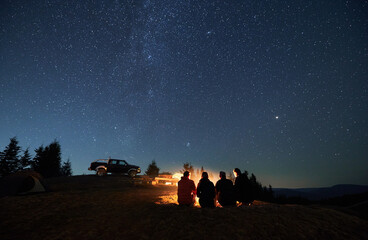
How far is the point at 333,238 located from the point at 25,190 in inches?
611

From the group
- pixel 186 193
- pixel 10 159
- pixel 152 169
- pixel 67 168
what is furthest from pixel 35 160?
pixel 186 193

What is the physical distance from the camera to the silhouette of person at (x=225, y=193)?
6.55 metres

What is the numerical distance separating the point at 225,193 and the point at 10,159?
174 feet

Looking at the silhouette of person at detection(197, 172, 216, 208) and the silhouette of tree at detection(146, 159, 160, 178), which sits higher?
the silhouette of tree at detection(146, 159, 160, 178)

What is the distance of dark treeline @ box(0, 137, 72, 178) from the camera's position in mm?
37062

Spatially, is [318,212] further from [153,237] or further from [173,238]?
[153,237]

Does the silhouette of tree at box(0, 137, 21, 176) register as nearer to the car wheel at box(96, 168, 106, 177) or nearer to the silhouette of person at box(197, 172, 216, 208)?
the car wheel at box(96, 168, 106, 177)

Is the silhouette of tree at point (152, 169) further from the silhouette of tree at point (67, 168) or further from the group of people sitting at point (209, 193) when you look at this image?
the group of people sitting at point (209, 193)

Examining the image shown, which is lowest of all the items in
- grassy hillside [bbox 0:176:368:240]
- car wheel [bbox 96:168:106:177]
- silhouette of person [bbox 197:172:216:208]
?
grassy hillside [bbox 0:176:368:240]

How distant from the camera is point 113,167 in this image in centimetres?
1995

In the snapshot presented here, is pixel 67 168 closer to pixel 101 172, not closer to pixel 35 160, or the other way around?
pixel 35 160

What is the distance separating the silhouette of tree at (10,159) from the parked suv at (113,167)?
34.2m

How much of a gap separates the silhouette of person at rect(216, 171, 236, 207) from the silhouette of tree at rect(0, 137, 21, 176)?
169 ft

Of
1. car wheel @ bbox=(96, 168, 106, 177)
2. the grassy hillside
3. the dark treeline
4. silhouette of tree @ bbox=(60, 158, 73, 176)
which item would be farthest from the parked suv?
silhouette of tree @ bbox=(60, 158, 73, 176)
